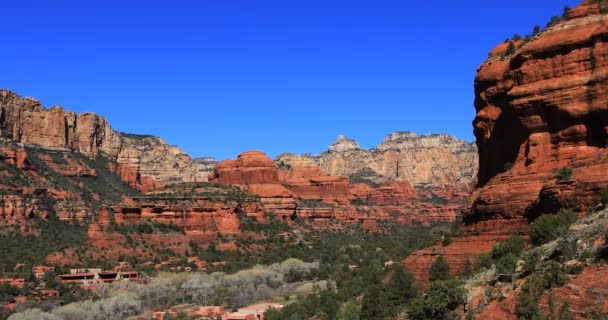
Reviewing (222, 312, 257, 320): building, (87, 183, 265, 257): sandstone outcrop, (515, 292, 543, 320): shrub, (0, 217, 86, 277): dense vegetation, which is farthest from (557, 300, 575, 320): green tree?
(87, 183, 265, 257): sandstone outcrop

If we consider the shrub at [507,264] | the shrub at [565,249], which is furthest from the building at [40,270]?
the shrub at [565,249]

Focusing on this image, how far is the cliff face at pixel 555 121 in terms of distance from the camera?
3625 centimetres

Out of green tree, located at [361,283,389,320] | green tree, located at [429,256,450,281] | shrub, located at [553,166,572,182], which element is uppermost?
shrub, located at [553,166,572,182]

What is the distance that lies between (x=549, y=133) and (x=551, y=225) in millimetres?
7467

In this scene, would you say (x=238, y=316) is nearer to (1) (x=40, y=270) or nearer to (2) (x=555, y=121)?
(2) (x=555, y=121)

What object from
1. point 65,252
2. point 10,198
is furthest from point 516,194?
point 10,198

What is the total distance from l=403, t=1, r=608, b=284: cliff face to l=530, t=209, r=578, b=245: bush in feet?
3.34

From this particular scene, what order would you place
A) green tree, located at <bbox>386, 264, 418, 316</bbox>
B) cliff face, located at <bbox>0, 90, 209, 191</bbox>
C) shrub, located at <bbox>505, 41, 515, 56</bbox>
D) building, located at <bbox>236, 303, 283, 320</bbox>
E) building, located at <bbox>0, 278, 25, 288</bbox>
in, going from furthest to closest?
1. cliff face, located at <bbox>0, 90, 209, 191</bbox>
2. building, located at <bbox>0, 278, 25, 288</bbox>
3. building, located at <bbox>236, 303, 283, 320</bbox>
4. shrub, located at <bbox>505, 41, 515, 56</bbox>
5. green tree, located at <bbox>386, 264, 418, 316</bbox>

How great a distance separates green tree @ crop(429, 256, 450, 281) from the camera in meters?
41.2

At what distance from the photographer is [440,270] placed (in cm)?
4162

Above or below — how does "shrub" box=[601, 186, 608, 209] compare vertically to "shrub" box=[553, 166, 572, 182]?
below

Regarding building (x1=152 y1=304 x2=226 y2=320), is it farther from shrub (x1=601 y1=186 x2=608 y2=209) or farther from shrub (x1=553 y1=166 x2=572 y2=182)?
shrub (x1=601 y1=186 x2=608 y2=209)

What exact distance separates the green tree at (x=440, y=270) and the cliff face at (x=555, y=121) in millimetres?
3137

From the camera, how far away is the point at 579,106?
38469 mm
